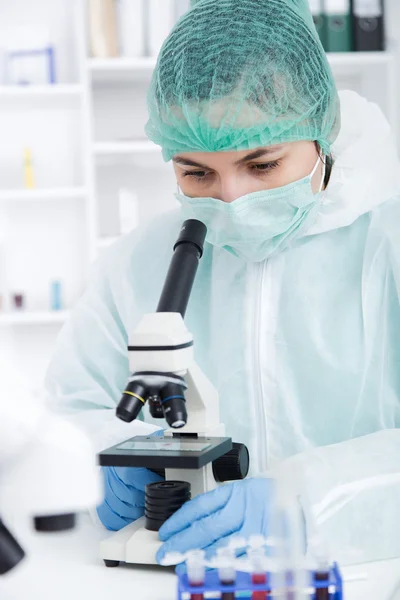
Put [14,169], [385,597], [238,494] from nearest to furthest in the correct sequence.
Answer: [385,597], [238,494], [14,169]

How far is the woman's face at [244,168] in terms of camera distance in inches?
48.8

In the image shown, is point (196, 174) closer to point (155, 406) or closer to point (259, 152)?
point (259, 152)

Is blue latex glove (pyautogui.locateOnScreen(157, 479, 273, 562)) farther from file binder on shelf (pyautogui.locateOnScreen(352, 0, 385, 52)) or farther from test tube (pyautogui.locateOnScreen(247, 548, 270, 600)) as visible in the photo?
file binder on shelf (pyautogui.locateOnScreen(352, 0, 385, 52))

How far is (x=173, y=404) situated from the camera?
2.95ft

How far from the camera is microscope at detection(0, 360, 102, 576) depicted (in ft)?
2.00

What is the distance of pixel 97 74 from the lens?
11.0ft

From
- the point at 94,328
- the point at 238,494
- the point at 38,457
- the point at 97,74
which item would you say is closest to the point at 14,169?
the point at 97,74

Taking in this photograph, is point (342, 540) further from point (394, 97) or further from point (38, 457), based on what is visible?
point (394, 97)

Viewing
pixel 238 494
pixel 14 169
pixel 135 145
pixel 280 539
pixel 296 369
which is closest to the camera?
pixel 280 539

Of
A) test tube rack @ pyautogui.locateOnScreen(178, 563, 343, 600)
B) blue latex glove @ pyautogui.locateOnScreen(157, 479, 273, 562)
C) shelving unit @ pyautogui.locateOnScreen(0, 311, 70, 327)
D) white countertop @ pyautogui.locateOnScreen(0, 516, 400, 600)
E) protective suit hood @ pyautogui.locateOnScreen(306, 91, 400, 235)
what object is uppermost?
protective suit hood @ pyautogui.locateOnScreen(306, 91, 400, 235)

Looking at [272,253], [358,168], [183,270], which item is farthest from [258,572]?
[358,168]

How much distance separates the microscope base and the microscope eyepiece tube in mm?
297

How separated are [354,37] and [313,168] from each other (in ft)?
7.45

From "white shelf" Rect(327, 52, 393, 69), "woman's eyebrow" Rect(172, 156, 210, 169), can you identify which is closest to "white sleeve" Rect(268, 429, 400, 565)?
"woman's eyebrow" Rect(172, 156, 210, 169)
